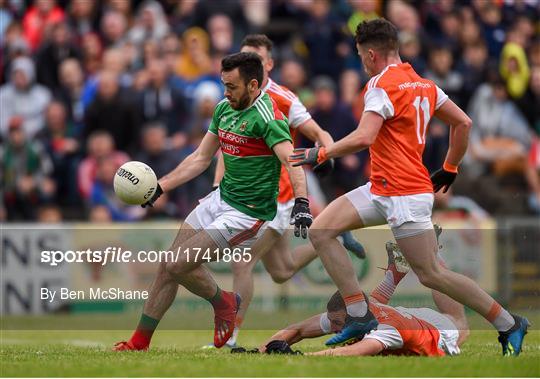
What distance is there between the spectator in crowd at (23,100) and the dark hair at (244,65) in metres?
9.91

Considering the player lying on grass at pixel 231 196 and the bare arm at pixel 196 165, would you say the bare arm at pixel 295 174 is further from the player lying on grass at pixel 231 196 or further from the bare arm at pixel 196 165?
the bare arm at pixel 196 165

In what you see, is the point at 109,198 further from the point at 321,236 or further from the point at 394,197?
the point at 394,197

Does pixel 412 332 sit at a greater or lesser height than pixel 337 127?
lesser

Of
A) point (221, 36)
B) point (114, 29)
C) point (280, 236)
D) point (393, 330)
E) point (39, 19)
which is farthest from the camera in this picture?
point (39, 19)

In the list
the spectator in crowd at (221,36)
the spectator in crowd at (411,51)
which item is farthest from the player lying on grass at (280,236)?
the spectator in crowd at (221,36)

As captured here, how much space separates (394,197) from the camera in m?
10.6

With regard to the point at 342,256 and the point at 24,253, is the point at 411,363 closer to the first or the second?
the point at 342,256

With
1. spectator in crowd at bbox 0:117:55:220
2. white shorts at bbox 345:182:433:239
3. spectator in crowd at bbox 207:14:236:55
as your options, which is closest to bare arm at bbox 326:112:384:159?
white shorts at bbox 345:182:433:239

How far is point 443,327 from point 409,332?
1.55 feet

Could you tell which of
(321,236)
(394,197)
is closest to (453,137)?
(394,197)

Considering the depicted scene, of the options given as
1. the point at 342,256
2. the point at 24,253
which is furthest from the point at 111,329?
the point at 342,256

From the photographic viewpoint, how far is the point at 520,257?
18422mm

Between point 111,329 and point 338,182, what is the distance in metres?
5.38

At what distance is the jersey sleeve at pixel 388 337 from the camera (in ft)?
34.2
